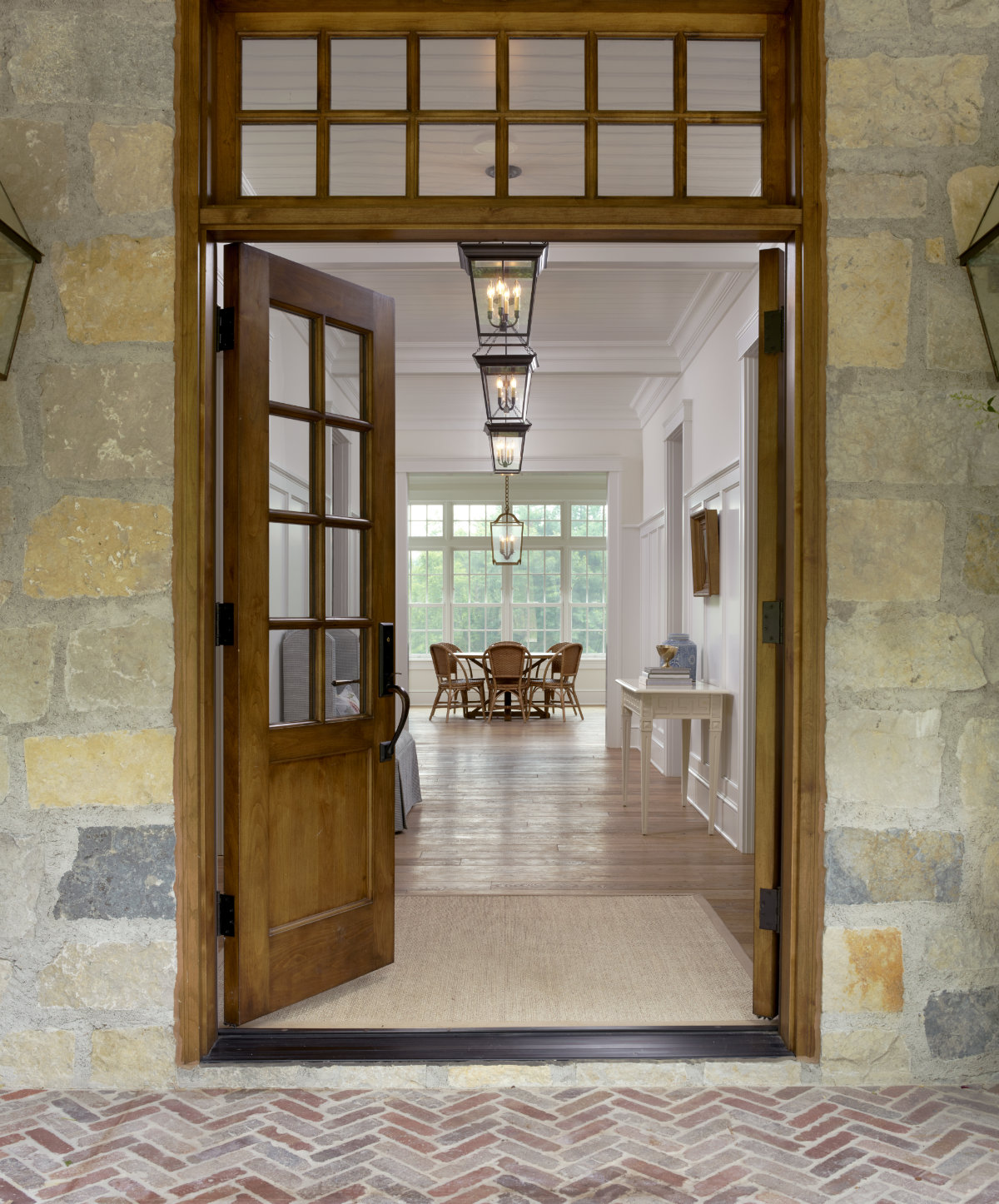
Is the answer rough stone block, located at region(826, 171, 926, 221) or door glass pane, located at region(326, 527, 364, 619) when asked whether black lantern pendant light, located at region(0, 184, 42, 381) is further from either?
rough stone block, located at region(826, 171, 926, 221)

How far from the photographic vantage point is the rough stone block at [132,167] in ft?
8.07

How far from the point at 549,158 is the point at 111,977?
2.37 metres

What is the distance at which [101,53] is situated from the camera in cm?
246

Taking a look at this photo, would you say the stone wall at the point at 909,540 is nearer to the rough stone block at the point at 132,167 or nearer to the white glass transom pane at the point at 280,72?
the white glass transom pane at the point at 280,72

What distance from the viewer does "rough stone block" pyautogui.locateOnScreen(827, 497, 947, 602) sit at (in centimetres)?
248

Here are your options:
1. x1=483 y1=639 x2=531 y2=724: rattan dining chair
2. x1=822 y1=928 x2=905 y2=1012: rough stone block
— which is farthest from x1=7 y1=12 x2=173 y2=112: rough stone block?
x1=483 y1=639 x2=531 y2=724: rattan dining chair

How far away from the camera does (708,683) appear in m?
6.04

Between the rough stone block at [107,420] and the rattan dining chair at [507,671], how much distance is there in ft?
30.1

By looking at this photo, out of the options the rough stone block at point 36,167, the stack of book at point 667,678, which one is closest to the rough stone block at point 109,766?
the rough stone block at point 36,167

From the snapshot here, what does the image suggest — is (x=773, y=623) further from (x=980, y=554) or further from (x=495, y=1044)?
(x=495, y=1044)

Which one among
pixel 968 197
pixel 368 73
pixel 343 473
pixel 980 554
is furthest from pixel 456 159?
pixel 980 554

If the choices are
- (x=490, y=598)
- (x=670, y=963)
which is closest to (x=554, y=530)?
(x=490, y=598)

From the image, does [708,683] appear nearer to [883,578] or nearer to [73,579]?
[883,578]

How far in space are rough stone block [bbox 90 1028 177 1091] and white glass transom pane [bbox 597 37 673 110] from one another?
8.60 feet
